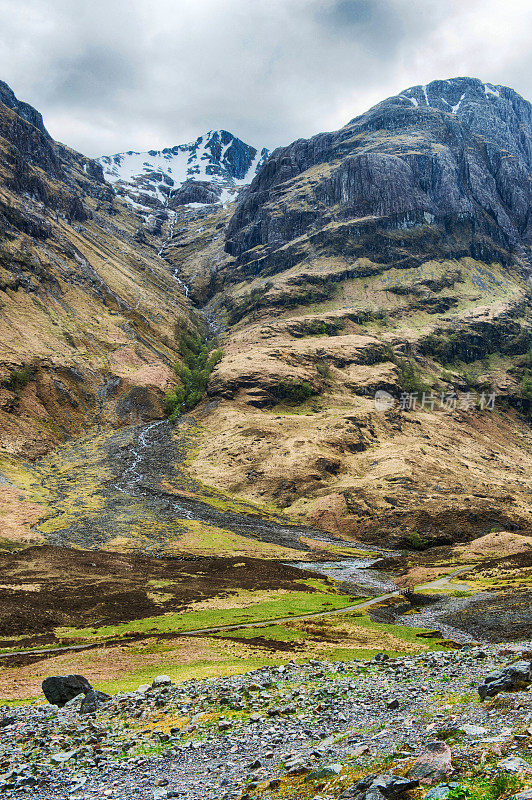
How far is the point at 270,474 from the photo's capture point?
130875mm

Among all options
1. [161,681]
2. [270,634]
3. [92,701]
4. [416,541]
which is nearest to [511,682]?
[161,681]

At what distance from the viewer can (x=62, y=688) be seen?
2455 cm

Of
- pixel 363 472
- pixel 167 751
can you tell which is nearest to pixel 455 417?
pixel 363 472

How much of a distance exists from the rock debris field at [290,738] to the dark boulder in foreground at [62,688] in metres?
0.26

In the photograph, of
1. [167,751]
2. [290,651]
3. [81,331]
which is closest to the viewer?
[167,751]

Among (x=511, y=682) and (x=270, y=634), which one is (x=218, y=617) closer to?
(x=270, y=634)

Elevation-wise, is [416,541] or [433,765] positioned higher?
[433,765]

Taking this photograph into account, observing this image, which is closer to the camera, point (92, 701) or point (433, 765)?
point (433, 765)

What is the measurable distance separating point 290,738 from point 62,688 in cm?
1372

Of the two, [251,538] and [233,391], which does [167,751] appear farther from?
[233,391]

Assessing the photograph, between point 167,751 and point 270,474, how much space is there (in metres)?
114

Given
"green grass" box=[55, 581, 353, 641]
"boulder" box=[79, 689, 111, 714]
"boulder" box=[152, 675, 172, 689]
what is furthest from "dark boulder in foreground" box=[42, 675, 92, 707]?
"green grass" box=[55, 581, 353, 641]

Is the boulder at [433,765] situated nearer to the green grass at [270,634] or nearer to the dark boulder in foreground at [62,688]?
the dark boulder in foreground at [62,688]

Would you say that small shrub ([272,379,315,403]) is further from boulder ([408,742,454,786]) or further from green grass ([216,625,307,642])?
boulder ([408,742,454,786])
